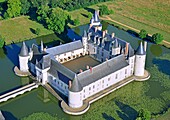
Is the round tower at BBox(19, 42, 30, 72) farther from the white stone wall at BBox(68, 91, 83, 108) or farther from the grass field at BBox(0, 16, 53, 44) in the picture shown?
the grass field at BBox(0, 16, 53, 44)

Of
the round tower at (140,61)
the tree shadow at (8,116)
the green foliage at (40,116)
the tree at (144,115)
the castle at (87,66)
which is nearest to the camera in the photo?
the tree at (144,115)

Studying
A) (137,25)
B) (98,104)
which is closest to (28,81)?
(98,104)

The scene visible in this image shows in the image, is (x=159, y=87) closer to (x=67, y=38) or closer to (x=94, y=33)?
(x=94, y=33)

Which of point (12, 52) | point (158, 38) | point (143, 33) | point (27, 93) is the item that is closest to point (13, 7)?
point (12, 52)

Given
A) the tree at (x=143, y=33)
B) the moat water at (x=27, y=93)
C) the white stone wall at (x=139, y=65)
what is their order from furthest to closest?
the tree at (x=143, y=33), the white stone wall at (x=139, y=65), the moat water at (x=27, y=93)

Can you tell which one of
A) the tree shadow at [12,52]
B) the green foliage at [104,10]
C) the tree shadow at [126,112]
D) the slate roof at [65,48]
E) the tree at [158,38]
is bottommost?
the tree shadow at [126,112]

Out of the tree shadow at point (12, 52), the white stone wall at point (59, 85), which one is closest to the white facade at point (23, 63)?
the tree shadow at point (12, 52)

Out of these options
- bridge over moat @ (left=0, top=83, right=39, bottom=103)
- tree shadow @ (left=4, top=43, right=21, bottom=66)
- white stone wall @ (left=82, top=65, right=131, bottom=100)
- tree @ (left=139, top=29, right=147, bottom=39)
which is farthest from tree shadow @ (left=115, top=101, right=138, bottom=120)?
tree @ (left=139, top=29, right=147, bottom=39)

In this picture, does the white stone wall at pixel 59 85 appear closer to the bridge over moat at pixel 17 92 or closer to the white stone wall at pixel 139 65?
the bridge over moat at pixel 17 92
